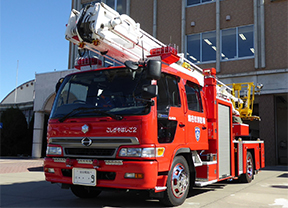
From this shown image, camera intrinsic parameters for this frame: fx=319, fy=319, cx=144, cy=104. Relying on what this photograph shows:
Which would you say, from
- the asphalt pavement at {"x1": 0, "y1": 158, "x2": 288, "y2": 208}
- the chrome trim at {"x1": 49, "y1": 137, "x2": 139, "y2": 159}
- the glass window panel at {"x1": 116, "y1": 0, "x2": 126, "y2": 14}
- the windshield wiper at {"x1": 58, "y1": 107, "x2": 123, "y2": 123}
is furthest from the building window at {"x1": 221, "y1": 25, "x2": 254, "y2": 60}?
the chrome trim at {"x1": 49, "y1": 137, "x2": 139, "y2": 159}

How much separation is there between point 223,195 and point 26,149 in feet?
63.1

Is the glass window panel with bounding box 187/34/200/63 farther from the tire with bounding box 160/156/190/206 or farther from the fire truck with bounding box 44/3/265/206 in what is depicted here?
the tire with bounding box 160/156/190/206

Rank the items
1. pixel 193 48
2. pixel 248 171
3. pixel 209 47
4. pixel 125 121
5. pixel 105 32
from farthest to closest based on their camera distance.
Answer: pixel 193 48
pixel 209 47
pixel 248 171
pixel 105 32
pixel 125 121

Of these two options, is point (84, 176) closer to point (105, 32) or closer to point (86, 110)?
point (86, 110)

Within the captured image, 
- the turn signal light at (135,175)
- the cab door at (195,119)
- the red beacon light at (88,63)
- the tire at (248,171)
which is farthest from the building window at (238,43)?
the turn signal light at (135,175)

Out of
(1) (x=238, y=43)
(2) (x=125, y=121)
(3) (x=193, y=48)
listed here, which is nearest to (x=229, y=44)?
(1) (x=238, y=43)

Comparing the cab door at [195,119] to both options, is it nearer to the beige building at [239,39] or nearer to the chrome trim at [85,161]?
the chrome trim at [85,161]

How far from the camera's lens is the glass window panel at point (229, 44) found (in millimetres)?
17891

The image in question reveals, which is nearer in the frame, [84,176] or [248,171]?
[84,176]

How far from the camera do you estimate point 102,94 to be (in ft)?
17.6

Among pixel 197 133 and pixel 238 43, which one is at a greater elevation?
pixel 238 43

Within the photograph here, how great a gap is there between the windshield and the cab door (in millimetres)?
1269

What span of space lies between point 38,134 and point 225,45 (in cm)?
1288

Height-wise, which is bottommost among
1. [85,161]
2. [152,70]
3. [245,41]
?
[85,161]
